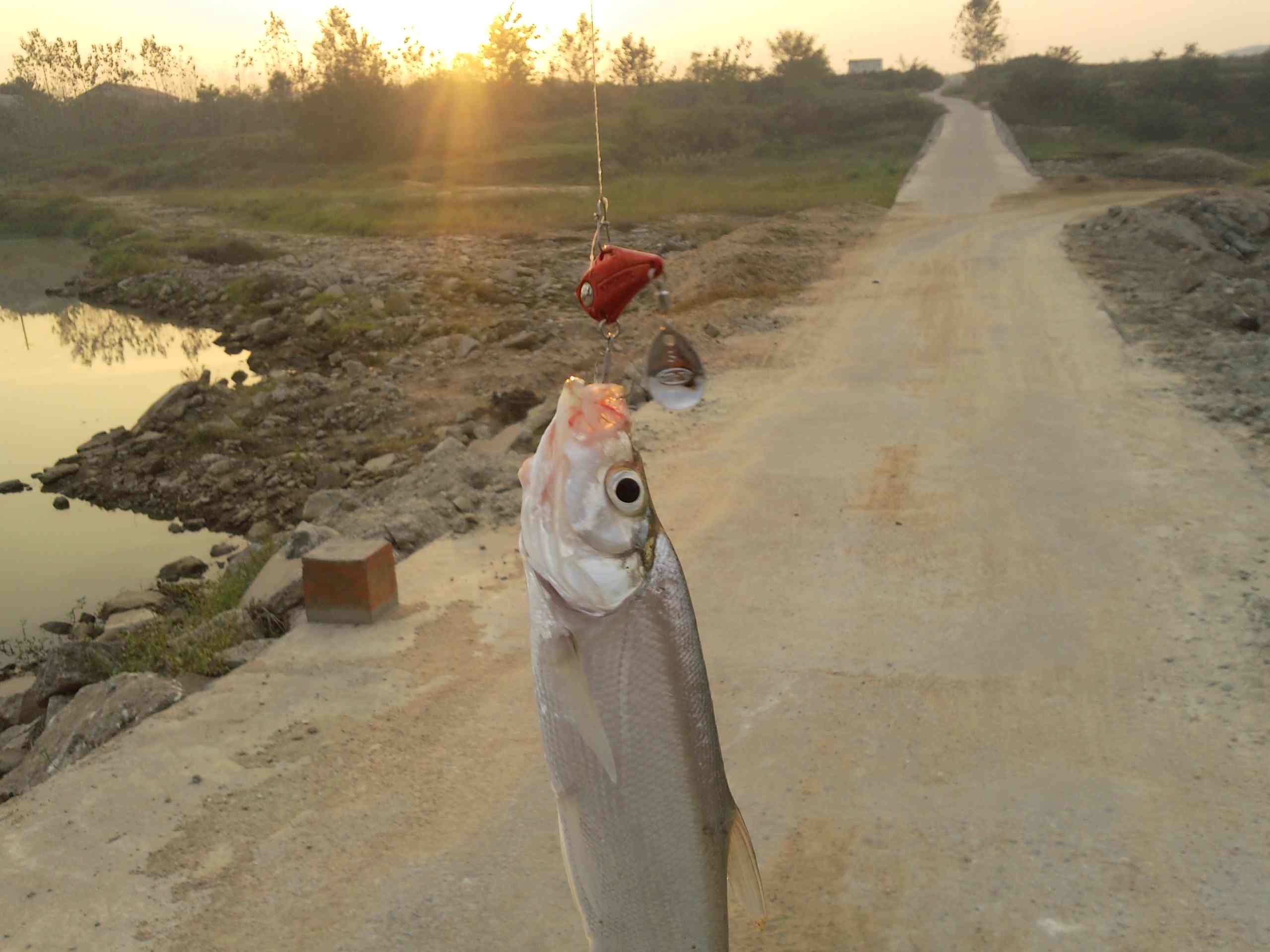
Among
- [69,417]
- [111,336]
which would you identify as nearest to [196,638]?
[69,417]

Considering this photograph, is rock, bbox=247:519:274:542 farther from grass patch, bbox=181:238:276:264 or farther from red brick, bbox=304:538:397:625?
grass patch, bbox=181:238:276:264

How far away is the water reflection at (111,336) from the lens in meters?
17.7

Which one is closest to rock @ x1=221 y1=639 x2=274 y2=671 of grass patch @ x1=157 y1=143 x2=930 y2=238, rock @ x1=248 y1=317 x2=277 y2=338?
rock @ x1=248 y1=317 x2=277 y2=338

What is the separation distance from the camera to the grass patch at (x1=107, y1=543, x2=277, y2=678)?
5039mm

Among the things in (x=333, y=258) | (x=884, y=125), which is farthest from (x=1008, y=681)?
(x=884, y=125)

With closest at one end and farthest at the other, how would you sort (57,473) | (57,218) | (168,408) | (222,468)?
(222,468) → (57,473) → (168,408) → (57,218)

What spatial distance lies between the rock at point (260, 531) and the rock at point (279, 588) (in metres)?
3.24

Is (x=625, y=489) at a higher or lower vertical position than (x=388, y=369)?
higher

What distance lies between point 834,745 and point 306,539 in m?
3.29

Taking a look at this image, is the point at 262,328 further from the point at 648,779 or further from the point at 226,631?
the point at 648,779

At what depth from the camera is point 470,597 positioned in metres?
5.50

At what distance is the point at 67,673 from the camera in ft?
18.3

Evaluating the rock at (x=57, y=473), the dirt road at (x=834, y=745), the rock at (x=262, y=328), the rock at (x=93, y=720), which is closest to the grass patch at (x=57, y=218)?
the rock at (x=262, y=328)

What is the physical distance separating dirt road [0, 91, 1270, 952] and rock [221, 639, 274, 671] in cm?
20
